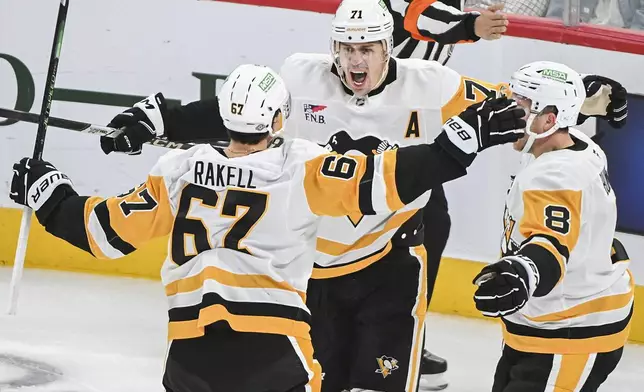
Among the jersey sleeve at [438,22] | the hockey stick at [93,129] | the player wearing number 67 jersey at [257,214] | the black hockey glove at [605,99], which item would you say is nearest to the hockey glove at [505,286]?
the player wearing number 67 jersey at [257,214]

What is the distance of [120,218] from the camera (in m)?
2.78

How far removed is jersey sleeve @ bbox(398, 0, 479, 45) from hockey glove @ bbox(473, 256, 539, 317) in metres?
1.33

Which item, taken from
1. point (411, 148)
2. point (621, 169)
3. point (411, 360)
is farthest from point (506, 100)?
point (621, 169)

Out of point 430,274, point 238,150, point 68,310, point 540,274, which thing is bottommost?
point 68,310

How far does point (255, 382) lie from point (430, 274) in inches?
62.0

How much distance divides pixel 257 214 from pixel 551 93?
0.89 metres

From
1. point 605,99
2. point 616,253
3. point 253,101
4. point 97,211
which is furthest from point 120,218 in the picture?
point 605,99

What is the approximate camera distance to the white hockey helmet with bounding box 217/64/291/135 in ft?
8.86

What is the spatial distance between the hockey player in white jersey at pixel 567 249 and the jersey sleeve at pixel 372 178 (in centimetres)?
36

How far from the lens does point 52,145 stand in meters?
5.05

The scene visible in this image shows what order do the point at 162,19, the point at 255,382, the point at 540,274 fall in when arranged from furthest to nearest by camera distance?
1. the point at 162,19
2. the point at 540,274
3. the point at 255,382

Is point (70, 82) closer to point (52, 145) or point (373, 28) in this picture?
point (52, 145)

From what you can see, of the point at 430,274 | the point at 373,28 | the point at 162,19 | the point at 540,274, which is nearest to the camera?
the point at 540,274

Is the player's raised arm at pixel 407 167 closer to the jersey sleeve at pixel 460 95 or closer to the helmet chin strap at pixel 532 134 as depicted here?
the helmet chin strap at pixel 532 134
